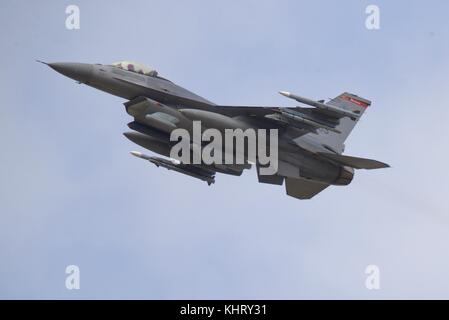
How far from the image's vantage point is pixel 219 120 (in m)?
27.6

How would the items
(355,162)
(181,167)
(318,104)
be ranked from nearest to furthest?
1. (318,104)
2. (355,162)
3. (181,167)

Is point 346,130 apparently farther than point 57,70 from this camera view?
Yes

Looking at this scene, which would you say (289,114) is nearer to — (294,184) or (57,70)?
(294,184)

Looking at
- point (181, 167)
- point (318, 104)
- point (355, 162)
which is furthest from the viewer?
point (181, 167)

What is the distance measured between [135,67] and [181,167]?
3811mm

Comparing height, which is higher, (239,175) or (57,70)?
(57,70)

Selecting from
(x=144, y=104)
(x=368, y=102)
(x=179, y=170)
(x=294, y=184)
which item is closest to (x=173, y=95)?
(x=144, y=104)

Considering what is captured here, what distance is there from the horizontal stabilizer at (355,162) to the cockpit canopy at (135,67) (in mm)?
6137

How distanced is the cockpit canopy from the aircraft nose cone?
105 centimetres

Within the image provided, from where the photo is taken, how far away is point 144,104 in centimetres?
2828

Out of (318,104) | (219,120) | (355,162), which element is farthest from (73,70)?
(355,162)

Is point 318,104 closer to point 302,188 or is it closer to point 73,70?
point 302,188

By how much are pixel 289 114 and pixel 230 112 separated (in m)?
1.97

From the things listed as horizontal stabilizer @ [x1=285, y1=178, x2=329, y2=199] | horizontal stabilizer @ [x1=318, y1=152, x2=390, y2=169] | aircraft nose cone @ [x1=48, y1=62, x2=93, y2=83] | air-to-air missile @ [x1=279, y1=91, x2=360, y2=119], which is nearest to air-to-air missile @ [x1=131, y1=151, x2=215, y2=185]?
horizontal stabilizer @ [x1=285, y1=178, x2=329, y2=199]
